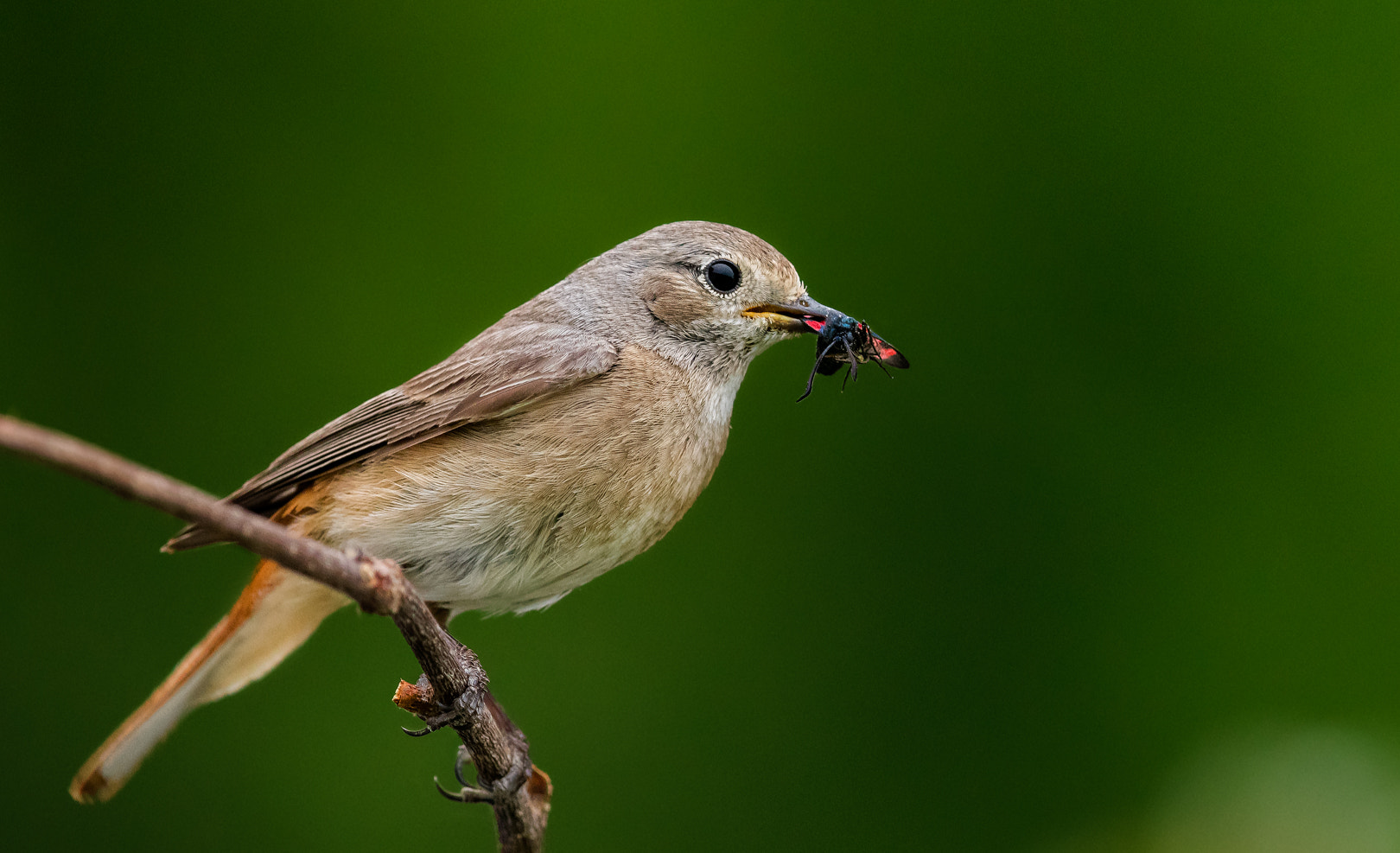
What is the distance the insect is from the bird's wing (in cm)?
61

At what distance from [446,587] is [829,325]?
131cm

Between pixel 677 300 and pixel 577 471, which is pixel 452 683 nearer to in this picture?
pixel 577 471

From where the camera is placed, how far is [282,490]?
3398mm

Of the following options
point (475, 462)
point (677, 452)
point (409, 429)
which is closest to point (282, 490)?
point (409, 429)

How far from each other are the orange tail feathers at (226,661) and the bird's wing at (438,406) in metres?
0.29

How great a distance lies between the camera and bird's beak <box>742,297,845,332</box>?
11.6ft

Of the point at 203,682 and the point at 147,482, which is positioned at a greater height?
the point at 147,482

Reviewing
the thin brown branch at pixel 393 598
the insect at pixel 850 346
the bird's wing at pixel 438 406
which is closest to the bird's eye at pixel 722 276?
the insect at pixel 850 346

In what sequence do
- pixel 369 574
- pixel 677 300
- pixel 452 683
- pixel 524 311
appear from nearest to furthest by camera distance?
pixel 369 574 → pixel 452 683 → pixel 677 300 → pixel 524 311

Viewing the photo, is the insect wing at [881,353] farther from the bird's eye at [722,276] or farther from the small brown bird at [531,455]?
the bird's eye at [722,276]

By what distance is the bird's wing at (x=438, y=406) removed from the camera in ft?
10.9

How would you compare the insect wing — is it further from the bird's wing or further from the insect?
the bird's wing

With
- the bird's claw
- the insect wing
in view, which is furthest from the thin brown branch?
the insect wing

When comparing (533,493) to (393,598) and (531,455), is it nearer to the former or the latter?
→ (531,455)
